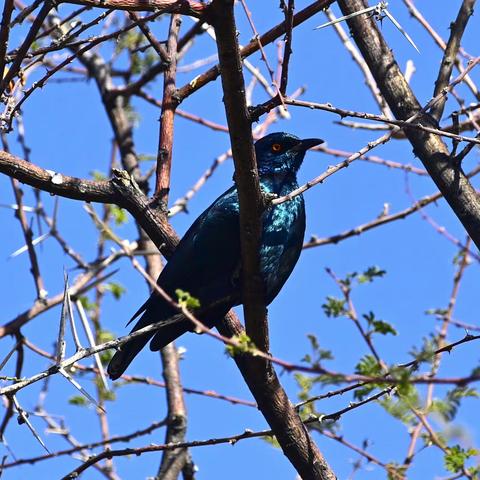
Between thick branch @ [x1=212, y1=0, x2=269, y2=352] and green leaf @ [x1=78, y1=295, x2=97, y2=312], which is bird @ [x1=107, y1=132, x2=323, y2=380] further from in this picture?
green leaf @ [x1=78, y1=295, x2=97, y2=312]

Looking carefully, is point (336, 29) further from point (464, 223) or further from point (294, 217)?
point (464, 223)

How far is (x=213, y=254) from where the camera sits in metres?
4.57

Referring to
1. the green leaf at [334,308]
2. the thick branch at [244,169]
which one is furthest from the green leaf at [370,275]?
the thick branch at [244,169]

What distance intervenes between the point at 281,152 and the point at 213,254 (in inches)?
36.8

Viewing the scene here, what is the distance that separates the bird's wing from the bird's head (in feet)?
2.01

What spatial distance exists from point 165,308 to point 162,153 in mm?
806

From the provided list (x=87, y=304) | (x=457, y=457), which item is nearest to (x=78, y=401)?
(x=87, y=304)

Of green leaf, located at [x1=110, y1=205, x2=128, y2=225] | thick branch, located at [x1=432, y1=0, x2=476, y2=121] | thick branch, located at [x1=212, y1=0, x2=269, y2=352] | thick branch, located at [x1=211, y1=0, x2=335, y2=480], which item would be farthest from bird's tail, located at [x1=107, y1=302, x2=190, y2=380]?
green leaf, located at [x1=110, y1=205, x2=128, y2=225]

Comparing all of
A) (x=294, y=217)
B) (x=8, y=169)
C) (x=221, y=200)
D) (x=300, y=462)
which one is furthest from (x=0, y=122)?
(x=300, y=462)

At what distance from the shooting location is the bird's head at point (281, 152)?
5.21 metres

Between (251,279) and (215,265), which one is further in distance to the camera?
(215,265)

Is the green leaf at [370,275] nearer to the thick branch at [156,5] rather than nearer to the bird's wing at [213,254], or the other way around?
the bird's wing at [213,254]

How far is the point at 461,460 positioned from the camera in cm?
412

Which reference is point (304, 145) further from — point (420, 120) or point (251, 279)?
point (251, 279)
